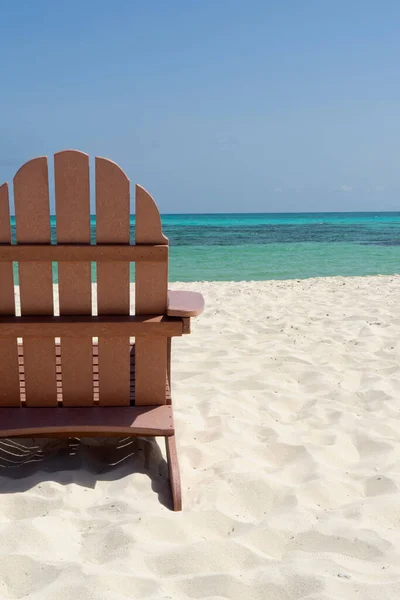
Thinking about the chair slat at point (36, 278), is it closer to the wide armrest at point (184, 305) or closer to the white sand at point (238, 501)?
the white sand at point (238, 501)

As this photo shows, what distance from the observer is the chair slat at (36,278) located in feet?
8.76

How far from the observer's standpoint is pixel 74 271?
2783 millimetres

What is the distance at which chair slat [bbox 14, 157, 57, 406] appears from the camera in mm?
2670

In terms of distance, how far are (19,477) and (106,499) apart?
500 mm

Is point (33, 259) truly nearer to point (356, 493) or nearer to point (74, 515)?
point (74, 515)

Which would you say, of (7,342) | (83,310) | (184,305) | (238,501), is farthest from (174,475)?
(7,342)

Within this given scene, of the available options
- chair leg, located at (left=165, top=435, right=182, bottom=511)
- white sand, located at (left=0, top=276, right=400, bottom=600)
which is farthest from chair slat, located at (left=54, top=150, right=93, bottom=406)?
chair leg, located at (left=165, top=435, right=182, bottom=511)

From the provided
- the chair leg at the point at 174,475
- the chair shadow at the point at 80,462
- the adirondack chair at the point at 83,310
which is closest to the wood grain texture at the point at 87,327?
the adirondack chair at the point at 83,310

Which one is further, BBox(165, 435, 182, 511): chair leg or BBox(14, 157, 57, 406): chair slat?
BBox(14, 157, 57, 406): chair slat

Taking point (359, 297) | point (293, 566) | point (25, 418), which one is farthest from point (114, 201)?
point (359, 297)

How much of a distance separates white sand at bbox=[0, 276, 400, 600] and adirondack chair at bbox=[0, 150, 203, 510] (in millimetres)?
248

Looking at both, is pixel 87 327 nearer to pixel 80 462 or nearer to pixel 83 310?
pixel 83 310

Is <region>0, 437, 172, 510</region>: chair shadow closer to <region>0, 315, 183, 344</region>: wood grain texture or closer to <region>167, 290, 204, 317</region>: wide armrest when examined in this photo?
<region>0, 315, 183, 344</region>: wood grain texture

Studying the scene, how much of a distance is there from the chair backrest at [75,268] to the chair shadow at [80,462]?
28 cm
